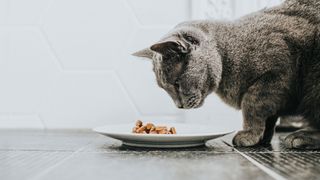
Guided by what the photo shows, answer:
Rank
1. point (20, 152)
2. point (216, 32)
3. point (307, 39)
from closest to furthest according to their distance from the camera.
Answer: point (20, 152) < point (307, 39) < point (216, 32)

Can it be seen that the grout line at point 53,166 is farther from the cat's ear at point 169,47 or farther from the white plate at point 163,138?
the cat's ear at point 169,47

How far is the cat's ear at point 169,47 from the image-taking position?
1.04 metres

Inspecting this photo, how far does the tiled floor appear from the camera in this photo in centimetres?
67

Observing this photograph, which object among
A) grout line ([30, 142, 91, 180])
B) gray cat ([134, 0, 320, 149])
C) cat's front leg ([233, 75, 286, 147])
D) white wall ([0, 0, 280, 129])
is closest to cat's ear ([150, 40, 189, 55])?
gray cat ([134, 0, 320, 149])

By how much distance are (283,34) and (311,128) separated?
27 centimetres

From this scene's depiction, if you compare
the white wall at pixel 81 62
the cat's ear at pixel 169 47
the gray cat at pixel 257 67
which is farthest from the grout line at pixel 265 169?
the white wall at pixel 81 62

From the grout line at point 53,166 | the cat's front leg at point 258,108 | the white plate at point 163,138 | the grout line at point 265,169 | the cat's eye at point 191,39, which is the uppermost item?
the cat's eye at point 191,39

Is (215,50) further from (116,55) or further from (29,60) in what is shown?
(29,60)

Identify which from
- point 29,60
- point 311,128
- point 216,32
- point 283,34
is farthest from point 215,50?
point 29,60

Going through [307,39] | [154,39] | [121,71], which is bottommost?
[307,39]

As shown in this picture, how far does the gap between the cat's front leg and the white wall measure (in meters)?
0.65

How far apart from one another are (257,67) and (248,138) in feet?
0.62

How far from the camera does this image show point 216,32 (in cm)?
122

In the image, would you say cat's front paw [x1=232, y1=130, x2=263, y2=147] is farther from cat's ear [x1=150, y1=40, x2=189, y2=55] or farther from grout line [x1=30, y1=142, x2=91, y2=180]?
grout line [x1=30, y1=142, x2=91, y2=180]
